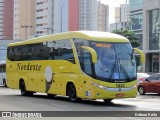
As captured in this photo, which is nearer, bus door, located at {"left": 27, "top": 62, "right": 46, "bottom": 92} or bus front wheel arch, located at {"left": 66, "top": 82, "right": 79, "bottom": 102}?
bus front wheel arch, located at {"left": 66, "top": 82, "right": 79, "bottom": 102}

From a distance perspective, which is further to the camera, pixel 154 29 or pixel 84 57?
pixel 154 29

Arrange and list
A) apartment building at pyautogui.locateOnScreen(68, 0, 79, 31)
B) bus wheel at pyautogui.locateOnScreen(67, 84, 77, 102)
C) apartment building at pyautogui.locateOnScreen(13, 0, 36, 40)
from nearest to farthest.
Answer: bus wheel at pyautogui.locateOnScreen(67, 84, 77, 102)
apartment building at pyautogui.locateOnScreen(68, 0, 79, 31)
apartment building at pyautogui.locateOnScreen(13, 0, 36, 40)

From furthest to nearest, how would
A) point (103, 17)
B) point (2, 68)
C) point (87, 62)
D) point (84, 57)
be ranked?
point (103, 17), point (2, 68), point (84, 57), point (87, 62)

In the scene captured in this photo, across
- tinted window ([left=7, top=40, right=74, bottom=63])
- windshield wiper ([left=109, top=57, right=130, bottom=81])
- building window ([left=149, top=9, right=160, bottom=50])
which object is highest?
building window ([left=149, top=9, right=160, bottom=50])

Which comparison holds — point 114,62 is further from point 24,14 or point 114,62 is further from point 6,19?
point 6,19

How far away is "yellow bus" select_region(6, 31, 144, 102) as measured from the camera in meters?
19.0

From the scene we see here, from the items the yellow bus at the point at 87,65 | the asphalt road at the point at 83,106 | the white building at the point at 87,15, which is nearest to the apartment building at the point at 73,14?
the white building at the point at 87,15

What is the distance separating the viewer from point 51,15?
139 metres

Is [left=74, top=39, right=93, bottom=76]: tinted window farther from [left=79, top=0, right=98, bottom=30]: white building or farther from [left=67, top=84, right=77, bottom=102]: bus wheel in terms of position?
[left=79, top=0, right=98, bottom=30]: white building

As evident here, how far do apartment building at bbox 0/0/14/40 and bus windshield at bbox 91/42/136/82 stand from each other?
137347 millimetres

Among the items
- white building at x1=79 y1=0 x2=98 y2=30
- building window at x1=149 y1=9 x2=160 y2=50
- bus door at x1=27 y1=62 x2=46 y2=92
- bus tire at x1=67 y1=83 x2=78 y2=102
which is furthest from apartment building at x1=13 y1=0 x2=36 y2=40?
bus tire at x1=67 y1=83 x2=78 y2=102

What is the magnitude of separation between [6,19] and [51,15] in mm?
26661

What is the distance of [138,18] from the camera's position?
10388 centimetres

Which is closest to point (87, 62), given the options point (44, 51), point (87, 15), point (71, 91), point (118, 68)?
point (118, 68)
